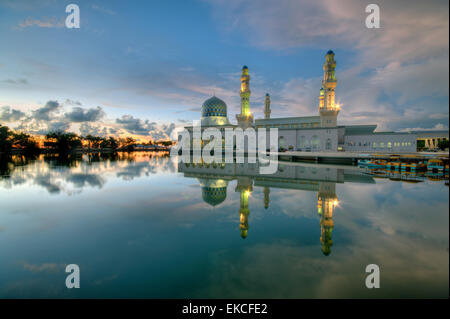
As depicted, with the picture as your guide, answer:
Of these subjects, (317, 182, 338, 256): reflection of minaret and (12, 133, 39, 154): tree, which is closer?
(317, 182, 338, 256): reflection of minaret

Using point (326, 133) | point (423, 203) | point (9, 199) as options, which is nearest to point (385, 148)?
point (326, 133)

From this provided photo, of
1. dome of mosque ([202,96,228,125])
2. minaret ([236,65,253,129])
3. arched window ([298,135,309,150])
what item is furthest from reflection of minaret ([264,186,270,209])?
dome of mosque ([202,96,228,125])

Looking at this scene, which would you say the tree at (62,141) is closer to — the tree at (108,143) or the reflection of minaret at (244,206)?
the tree at (108,143)

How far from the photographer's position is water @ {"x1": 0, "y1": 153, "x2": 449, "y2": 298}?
3.49m

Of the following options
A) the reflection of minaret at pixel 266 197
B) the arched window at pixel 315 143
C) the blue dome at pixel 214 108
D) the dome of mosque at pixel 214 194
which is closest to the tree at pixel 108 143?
the blue dome at pixel 214 108

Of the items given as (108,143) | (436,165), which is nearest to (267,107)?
(436,165)

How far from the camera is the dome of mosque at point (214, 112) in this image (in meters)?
51.4

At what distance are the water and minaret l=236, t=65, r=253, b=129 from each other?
1643 inches

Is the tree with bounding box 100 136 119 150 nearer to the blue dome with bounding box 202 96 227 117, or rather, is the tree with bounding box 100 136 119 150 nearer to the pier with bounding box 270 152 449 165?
the blue dome with bounding box 202 96 227 117

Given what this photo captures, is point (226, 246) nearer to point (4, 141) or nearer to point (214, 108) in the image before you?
point (214, 108)

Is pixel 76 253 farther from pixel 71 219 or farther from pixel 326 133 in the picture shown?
pixel 326 133

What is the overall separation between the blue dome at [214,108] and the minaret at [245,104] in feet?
16.8

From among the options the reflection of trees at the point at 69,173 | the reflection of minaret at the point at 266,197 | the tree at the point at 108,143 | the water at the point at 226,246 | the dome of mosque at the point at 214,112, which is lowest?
the water at the point at 226,246

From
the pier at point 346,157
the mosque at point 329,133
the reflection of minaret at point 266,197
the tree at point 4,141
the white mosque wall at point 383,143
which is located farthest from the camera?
the tree at point 4,141
